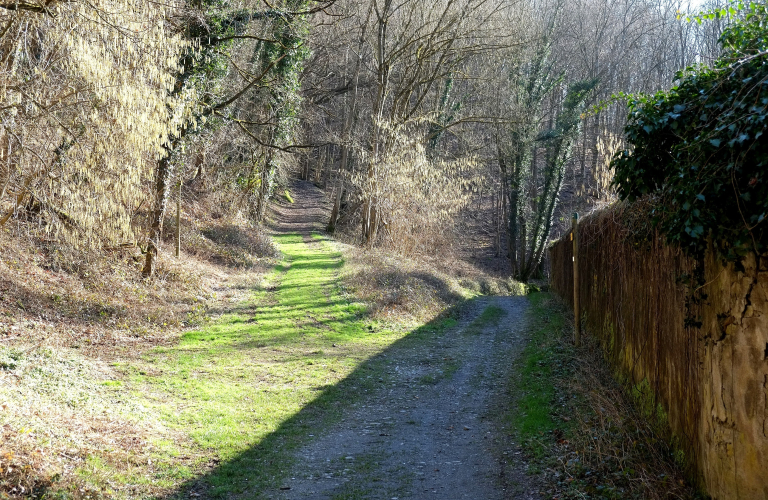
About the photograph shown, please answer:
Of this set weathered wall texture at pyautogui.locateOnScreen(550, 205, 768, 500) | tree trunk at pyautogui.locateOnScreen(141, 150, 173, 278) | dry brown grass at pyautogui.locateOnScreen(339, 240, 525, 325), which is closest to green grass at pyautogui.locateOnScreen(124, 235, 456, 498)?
dry brown grass at pyautogui.locateOnScreen(339, 240, 525, 325)

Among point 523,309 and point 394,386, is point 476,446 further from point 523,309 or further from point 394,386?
point 523,309

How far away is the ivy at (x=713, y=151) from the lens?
3.41 meters

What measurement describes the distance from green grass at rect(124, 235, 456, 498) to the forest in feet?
0.18

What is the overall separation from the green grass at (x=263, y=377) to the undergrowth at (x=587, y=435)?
2.47 metres

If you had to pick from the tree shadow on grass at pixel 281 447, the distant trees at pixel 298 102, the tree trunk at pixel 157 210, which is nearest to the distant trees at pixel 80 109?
the distant trees at pixel 298 102

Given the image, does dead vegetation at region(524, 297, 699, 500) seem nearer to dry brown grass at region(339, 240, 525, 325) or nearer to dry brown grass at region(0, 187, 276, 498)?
dry brown grass at region(0, 187, 276, 498)

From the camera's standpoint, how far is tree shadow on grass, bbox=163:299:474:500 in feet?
17.0

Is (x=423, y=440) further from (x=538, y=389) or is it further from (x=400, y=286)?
(x=400, y=286)

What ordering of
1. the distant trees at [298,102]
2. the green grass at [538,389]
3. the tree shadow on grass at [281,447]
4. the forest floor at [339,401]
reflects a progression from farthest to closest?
1. the distant trees at [298,102]
2. the green grass at [538,389]
3. the forest floor at [339,401]
4. the tree shadow on grass at [281,447]

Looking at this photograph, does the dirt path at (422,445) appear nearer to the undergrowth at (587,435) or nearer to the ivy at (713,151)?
the undergrowth at (587,435)

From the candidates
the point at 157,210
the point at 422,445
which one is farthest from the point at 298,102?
the point at 422,445

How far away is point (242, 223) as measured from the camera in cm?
2373

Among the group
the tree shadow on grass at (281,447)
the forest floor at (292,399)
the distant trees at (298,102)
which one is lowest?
the tree shadow on grass at (281,447)

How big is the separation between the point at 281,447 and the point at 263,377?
2.83 m
